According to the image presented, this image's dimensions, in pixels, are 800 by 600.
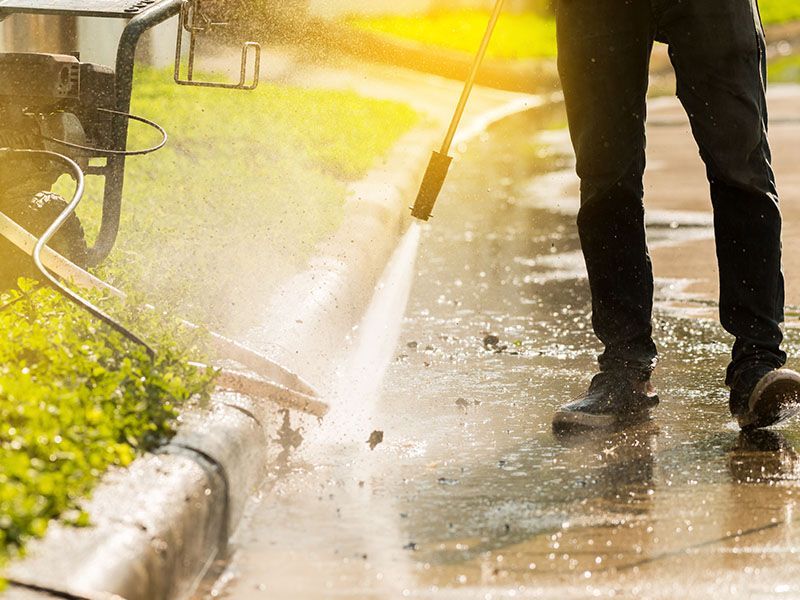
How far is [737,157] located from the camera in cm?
445

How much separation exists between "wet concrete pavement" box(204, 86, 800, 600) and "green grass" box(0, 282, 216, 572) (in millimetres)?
344

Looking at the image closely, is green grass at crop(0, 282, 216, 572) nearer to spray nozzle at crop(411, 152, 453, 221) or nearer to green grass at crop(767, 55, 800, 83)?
spray nozzle at crop(411, 152, 453, 221)

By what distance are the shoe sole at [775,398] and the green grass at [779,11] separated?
3024 cm

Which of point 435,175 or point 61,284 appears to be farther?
point 435,175

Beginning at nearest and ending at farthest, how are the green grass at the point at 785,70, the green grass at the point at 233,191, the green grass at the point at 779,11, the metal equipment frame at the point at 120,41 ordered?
the metal equipment frame at the point at 120,41 < the green grass at the point at 233,191 < the green grass at the point at 785,70 < the green grass at the point at 779,11

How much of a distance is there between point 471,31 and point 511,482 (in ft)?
77.8

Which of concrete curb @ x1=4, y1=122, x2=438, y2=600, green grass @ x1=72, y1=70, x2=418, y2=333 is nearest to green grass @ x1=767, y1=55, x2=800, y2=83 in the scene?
green grass @ x1=72, y1=70, x2=418, y2=333

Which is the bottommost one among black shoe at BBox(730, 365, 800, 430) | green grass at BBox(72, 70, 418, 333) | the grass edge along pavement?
green grass at BBox(72, 70, 418, 333)

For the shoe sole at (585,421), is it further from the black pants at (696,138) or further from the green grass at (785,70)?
the green grass at (785,70)

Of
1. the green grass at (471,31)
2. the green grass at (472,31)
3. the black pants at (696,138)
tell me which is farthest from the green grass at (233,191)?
the green grass at (471,31)

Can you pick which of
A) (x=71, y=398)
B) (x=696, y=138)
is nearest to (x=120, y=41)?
(x=696, y=138)

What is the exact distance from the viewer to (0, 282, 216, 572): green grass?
9.34 feet

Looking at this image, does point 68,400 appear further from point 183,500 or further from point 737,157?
point 737,157

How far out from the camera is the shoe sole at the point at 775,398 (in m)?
4.33
